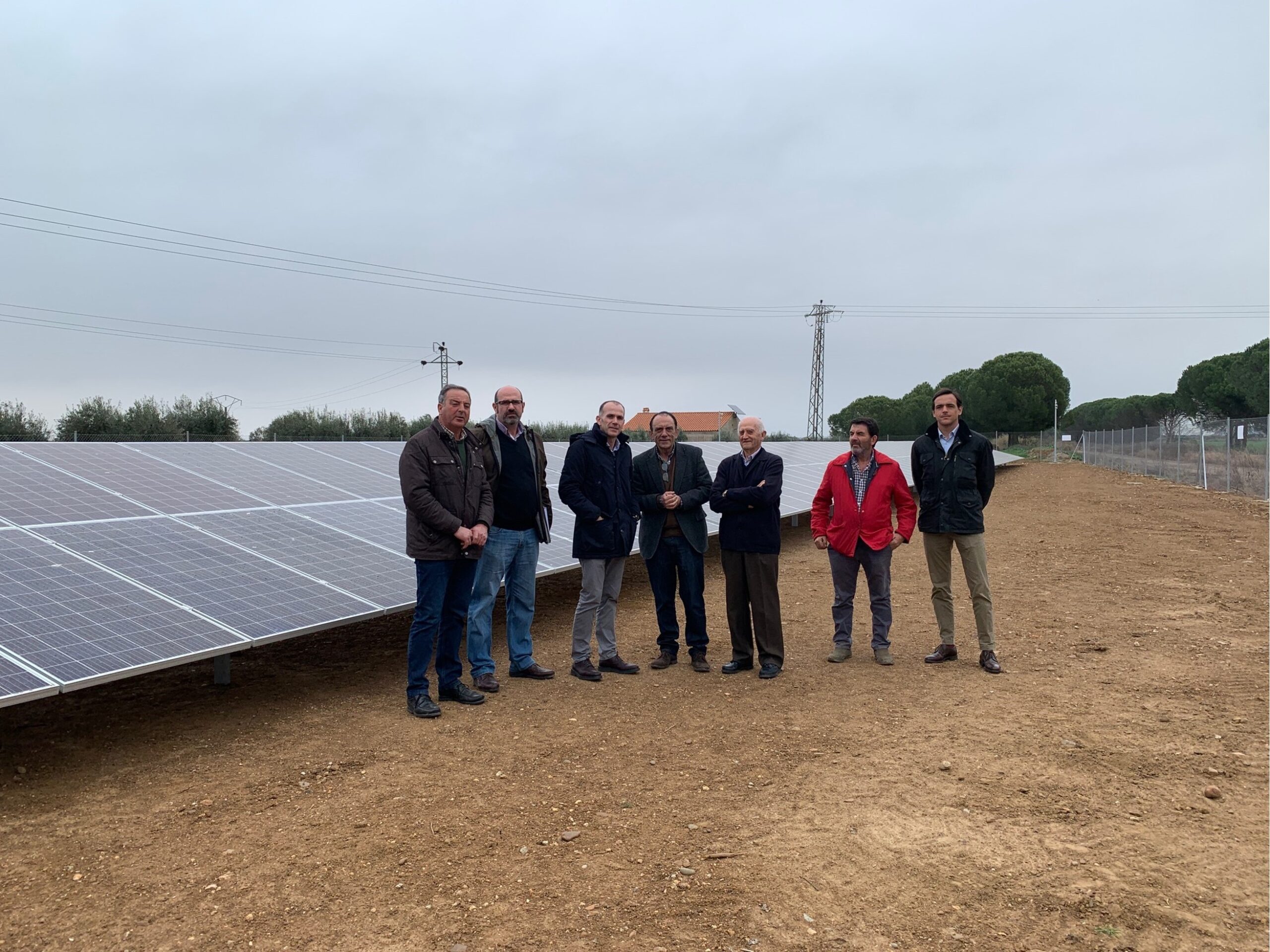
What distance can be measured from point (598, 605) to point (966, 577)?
2.79m

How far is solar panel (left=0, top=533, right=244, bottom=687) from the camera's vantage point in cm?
433

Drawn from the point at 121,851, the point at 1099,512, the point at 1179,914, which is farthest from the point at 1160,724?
the point at 1099,512

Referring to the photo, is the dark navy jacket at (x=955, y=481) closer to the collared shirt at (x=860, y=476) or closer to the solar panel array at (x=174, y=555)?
the collared shirt at (x=860, y=476)

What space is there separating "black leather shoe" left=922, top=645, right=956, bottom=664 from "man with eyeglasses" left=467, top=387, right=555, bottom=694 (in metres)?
3.13

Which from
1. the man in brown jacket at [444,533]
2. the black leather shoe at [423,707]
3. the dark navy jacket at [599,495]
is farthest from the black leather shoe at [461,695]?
the dark navy jacket at [599,495]

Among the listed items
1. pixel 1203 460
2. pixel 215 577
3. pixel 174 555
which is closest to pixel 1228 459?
pixel 1203 460

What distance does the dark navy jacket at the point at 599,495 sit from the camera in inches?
248

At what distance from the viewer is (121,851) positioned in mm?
3688

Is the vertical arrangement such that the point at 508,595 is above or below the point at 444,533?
below

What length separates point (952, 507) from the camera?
6648 millimetres

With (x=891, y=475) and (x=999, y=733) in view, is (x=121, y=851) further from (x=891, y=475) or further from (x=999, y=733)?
(x=891, y=475)

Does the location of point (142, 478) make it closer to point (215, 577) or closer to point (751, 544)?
point (215, 577)

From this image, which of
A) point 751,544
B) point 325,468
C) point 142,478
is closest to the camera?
point 751,544

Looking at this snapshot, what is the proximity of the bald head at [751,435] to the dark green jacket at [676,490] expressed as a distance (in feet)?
1.09
